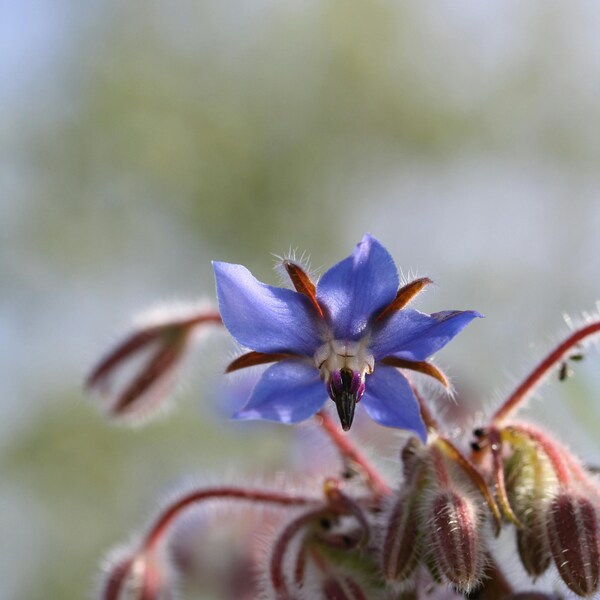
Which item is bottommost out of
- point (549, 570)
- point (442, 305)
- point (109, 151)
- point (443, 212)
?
point (549, 570)

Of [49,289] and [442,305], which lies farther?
[49,289]

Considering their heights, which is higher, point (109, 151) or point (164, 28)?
point (164, 28)

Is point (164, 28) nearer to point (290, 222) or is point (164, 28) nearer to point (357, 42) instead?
point (357, 42)

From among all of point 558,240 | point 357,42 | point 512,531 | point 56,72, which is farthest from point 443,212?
point 512,531

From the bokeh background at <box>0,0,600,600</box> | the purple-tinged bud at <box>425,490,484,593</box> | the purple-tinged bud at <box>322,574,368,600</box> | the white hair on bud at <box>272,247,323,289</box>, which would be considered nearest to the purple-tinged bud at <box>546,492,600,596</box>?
the purple-tinged bud at <box>425,490,484,593</box>

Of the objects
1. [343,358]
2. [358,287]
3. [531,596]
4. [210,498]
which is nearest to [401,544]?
[531,596]

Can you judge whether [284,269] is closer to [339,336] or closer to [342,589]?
[339,336]
